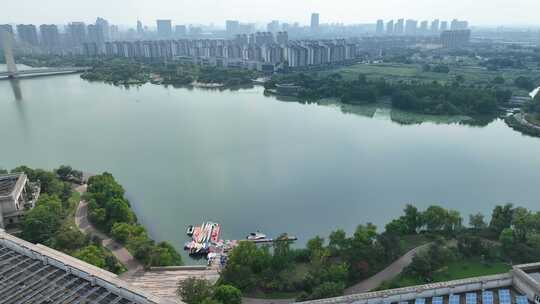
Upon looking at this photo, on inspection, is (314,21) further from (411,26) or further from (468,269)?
(468,269)

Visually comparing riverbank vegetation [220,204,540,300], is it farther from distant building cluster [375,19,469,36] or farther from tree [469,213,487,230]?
distant building cluster [375,19,469,36]

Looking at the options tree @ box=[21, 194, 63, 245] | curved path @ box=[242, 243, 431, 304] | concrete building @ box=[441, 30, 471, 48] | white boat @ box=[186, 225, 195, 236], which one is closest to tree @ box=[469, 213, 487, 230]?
curved path @ box=[242, 243, 431, 304]

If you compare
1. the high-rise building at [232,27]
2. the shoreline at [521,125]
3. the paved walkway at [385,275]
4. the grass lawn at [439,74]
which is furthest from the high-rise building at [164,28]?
the paved walkway at [385,275]

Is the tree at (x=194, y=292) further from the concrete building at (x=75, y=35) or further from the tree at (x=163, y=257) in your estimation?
the concrete building at (x=75, y=35)

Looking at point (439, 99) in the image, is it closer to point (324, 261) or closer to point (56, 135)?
point (324, 261)

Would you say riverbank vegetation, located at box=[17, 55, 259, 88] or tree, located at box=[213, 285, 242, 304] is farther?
riverbank vegetation, located at box=[17, 55, 259, 88]

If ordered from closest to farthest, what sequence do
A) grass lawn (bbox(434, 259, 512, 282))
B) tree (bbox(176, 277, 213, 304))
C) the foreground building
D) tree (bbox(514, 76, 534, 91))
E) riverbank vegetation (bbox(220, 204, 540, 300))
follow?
the foreground building < tree (bbox(176, 277, 213, 304)) < riverbank vegetation (bbox(220, 204, 540, 300)) < grass lawn (bbox(434, 259, 512, 282)) < tree (bbox(514, 76, 534, 91))

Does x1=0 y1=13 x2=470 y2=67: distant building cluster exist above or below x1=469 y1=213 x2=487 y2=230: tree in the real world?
above
